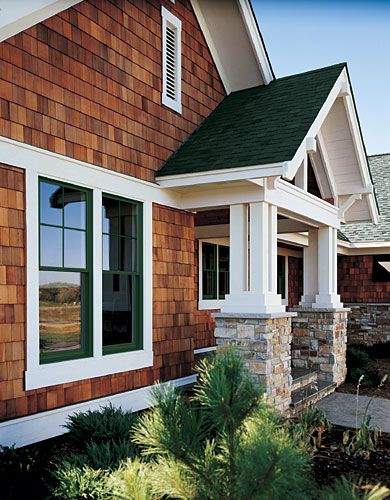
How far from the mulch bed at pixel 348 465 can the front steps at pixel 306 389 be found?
152cm

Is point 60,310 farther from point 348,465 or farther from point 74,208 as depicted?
point 348,465

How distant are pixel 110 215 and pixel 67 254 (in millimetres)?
842

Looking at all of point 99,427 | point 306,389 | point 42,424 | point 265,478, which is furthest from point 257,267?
point 265,478

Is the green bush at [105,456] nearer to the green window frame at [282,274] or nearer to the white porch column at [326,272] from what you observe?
the white porch column at [326,272]

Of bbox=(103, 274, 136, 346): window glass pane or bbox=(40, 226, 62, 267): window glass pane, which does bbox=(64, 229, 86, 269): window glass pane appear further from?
bbox=(103, 274, 136, 346): window glass pane

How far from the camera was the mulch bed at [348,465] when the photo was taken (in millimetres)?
4523

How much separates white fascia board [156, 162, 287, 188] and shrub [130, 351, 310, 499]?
12.0 ft

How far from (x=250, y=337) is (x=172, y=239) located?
1762 millimetres

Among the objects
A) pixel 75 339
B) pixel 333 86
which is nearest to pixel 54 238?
pixel 75 339

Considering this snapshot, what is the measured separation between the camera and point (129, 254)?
21.7 ft

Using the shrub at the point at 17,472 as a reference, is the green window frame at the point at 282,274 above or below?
above

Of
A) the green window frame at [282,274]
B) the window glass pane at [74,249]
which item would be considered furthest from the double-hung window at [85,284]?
the green window frame at [282,274]

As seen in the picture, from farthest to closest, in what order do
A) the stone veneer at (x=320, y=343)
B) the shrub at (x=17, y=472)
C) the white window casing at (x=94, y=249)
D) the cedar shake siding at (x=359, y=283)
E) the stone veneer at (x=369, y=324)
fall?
the cedar shake siding at (x=359, y=283) → the stone veneer at (x=369, y=324) → the stone veneer at (x=320, y=343) → the white window casing at (x=94, y=249) → the shrub at (x=17, y=472)

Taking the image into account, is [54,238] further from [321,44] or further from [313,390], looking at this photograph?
[313,390]
